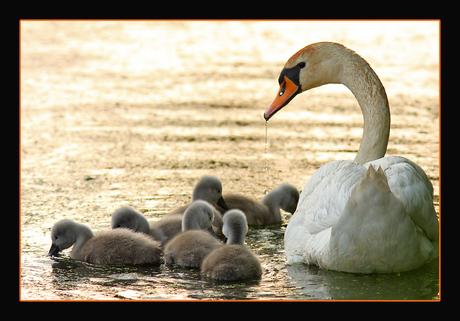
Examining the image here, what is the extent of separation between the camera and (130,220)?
527 centimetres

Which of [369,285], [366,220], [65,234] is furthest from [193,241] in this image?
[366,220]

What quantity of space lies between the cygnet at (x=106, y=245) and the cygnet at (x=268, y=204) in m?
1.22

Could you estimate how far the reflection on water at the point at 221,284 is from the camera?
13.4ft

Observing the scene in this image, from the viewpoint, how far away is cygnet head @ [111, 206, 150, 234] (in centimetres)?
525

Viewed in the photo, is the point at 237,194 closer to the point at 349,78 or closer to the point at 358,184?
the point at 349,78

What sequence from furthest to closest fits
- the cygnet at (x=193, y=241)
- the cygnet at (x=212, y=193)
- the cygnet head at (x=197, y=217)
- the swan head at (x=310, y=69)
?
1. the cygnet at (x=212, y=193)
2. the swan head at (x=310, y=69)
3. the cygnet head at (x=197, y=217)
4. the cygnet at (x=193, y=241)

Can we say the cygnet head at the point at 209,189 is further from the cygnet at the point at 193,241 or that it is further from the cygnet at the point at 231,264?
the cygnet at the point at 231,264

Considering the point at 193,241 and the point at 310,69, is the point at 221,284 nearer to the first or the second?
the point at 193,241

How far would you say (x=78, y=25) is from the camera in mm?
14391

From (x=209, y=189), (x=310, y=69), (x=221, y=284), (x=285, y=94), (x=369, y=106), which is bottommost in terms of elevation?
(x=221, y=284)

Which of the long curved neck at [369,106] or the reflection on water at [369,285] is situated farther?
the long curved neck at [369,106]

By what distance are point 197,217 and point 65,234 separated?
1.02 metres

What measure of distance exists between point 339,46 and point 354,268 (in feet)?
6.84

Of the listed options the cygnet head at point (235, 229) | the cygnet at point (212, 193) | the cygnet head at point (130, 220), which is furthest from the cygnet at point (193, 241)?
the cygnet at point (212, 193)
